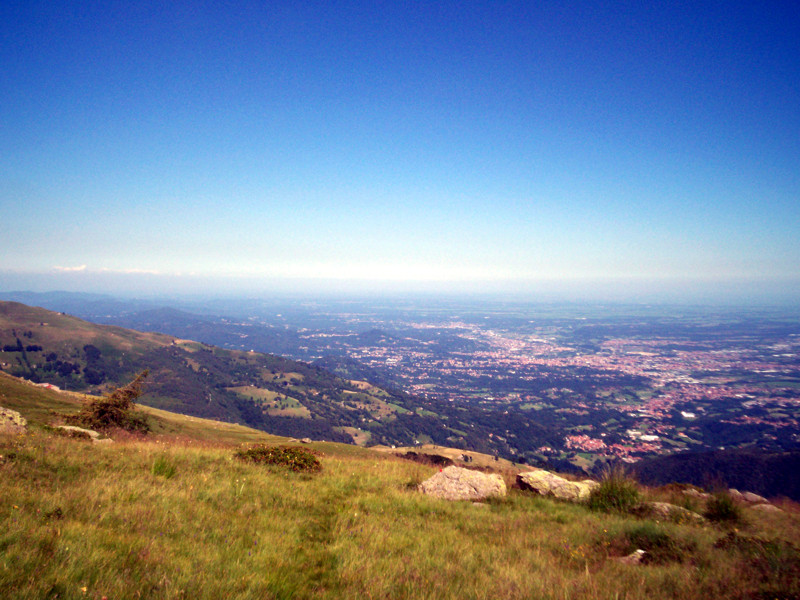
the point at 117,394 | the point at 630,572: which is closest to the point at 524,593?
the point at 630,572

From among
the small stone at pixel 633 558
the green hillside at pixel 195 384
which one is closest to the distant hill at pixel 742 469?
the small stone at pixel 633 558

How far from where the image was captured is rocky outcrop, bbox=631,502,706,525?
28.9 feet

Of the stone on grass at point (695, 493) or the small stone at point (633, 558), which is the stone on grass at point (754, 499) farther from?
the small stone at point (633, 558)

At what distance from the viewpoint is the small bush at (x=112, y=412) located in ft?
54.0

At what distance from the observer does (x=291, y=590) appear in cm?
427

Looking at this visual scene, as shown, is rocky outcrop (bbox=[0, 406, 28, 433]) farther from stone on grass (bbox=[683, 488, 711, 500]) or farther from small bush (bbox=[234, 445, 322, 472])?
stone on grass (bbox=[683, 488, 711, 500])

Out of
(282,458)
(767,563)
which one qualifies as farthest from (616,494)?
(282,458)

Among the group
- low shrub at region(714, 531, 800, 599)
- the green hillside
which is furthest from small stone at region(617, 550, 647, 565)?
the green hillside

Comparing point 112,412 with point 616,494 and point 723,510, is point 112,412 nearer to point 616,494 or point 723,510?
point 616,494

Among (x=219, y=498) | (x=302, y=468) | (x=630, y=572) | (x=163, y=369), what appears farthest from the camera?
(x=163, y=369)

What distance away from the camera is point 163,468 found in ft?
28.3

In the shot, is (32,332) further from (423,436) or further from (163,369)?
(423,436)

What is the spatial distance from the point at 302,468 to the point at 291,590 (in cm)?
758

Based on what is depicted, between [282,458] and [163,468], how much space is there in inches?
154
